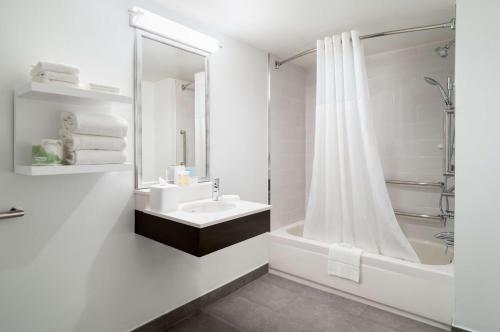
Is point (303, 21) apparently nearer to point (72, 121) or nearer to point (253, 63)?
point (253, 63)

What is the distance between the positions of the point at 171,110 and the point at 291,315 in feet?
5.81

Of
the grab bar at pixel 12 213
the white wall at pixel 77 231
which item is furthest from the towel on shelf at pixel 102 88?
the grab bar at pixel 12 213

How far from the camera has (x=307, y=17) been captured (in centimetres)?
222

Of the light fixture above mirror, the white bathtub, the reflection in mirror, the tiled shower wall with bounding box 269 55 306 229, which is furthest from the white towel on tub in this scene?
the light fixture above mirror

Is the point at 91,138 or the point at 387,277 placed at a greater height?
the point at 91,138

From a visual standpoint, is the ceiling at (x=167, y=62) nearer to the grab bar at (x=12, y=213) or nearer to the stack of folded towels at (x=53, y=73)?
the stack of folded towels at (x=53, y=73)

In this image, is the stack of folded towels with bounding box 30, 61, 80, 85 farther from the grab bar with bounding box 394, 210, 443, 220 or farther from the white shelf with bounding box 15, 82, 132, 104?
the grab bar with bounding box 394, 210, 443, 220

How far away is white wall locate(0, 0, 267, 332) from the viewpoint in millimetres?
1407

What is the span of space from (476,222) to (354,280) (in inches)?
37.7

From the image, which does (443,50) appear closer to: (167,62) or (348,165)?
(348,165)

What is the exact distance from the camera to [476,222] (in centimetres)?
184

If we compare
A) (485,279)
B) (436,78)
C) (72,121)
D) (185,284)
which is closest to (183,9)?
(72,121)

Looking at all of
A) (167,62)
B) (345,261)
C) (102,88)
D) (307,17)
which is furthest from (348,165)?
(102,88)

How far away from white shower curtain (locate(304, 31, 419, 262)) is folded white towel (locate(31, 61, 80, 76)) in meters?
1.90
